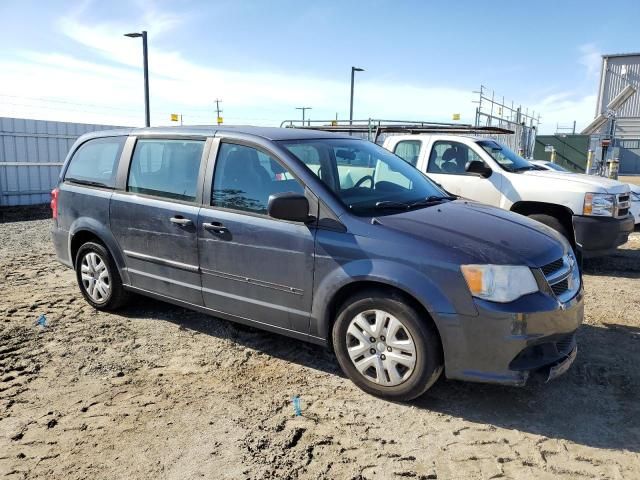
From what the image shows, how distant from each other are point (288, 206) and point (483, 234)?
50.0 inches

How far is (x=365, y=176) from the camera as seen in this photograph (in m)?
4.12

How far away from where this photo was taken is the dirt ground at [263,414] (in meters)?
2.75

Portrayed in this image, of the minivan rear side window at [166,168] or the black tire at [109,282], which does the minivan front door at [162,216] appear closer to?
the minivan rear side window at [166,168]

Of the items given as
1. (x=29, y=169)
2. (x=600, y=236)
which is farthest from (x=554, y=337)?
(x=29, y=169)

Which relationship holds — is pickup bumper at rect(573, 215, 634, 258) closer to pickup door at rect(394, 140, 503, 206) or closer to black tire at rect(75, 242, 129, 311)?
pickup door at rect(394, 140, 503, 206)

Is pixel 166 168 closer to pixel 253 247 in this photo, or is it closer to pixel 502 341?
pixel 253 247

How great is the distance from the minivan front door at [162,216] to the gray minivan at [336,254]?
0.04ft

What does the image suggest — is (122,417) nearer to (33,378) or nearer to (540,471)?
(33,378)

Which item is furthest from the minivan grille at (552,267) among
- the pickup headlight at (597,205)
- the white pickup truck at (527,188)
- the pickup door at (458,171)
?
the pickup door at (458,171)

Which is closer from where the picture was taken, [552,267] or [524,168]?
[552,267]

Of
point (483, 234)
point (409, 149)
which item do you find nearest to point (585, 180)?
point (409, 149)

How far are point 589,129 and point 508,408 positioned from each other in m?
40.2

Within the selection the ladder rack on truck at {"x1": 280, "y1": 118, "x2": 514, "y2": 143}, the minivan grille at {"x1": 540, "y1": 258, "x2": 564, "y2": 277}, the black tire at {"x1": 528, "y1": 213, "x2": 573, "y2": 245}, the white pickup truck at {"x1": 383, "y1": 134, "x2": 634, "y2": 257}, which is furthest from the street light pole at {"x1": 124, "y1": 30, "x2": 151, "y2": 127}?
the minivan grille at {"x1": 540, "y1": 258, "x2": 564, "y2": 277}

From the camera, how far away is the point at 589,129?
37938mm
